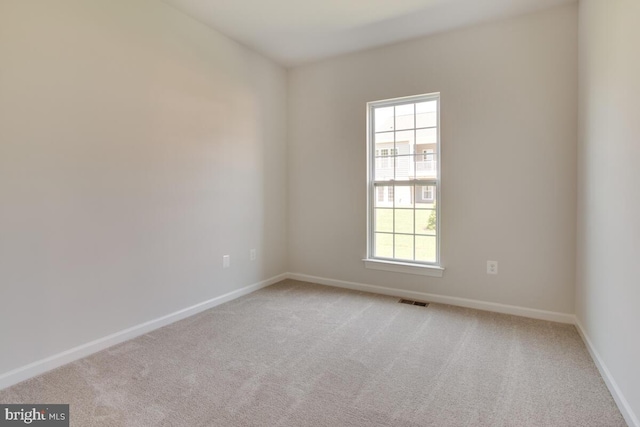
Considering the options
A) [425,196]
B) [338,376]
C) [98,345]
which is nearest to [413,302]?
[425,196]

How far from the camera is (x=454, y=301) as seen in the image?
3.16 meters

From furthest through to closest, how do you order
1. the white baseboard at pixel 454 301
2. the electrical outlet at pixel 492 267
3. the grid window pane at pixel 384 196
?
the grid window pane at pixel 384 196, the electrical outlet at pixel 492 267, the white baseboard at pixel 454 301

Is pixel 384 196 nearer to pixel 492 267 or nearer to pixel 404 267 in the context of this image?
pixel 404 267

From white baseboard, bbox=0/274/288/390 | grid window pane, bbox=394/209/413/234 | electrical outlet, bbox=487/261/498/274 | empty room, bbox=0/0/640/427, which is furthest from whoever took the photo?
grid window pane, bbox=394/209/413/234

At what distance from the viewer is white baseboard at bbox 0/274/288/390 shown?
188 centimetres

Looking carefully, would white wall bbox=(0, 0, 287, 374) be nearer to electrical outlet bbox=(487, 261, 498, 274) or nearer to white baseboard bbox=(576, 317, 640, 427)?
electrical outlet bbox=(487, 261, 498, 274)

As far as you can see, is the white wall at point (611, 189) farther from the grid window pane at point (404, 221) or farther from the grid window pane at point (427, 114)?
the grid window pane at point (404, 221)

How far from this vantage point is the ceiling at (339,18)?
2660mm

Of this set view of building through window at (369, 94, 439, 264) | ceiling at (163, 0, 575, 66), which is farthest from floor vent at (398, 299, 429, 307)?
ceiling at (163, 0, 575, 66)

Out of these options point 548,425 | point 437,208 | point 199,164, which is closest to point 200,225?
point 199,164

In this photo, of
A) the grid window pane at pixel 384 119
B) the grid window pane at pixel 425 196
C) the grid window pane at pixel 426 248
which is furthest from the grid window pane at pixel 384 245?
the grid window pane at pixel 384 119

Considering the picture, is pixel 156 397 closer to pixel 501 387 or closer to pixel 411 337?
pixel 411 337

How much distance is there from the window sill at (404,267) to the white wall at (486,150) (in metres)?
0.06

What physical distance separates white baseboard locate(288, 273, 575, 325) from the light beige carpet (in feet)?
0.37
